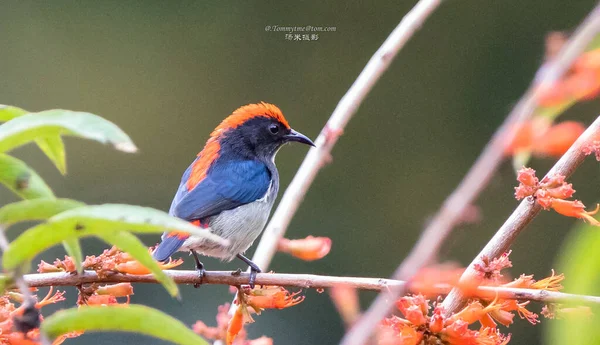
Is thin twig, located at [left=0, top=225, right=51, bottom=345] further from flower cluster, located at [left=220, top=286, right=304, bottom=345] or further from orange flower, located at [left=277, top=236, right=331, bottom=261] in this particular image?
flower cluster, located at [left=220, top=286, right=304, bottom=345]

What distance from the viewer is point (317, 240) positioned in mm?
1575

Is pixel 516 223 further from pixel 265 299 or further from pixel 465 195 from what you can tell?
pixel 465 195

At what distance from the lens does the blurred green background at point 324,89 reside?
19.5 ft

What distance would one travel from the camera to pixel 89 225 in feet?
2.33

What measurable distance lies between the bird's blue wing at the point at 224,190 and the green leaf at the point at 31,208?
2353 millimetres

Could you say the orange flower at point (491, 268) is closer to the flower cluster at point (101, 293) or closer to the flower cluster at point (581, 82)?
the flower cluster at point (101, 293)

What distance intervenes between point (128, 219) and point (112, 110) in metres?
5.60

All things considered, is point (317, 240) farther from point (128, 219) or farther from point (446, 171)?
point (446, 171)

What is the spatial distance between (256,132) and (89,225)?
322 centimetres

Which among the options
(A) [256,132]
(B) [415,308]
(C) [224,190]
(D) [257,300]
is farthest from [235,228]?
(B) [415,308]

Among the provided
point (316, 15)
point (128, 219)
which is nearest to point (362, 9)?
point (316, 15)

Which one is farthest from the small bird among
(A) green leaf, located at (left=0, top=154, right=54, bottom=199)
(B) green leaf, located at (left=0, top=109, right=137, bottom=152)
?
(B) green leaf, located at (left=0, top=109, right=137, bottom=152)

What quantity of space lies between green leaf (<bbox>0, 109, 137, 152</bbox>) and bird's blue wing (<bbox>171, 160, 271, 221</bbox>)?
2.31 metres

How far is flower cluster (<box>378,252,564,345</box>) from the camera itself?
141 cm
